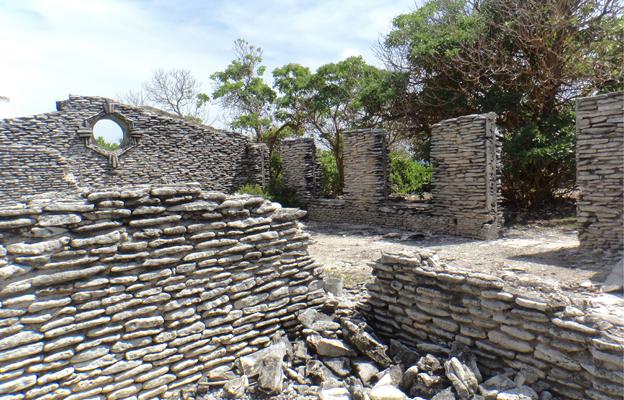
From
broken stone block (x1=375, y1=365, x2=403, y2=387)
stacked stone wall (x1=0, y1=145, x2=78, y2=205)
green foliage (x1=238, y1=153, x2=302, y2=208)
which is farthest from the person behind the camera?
green foliage (x1=238, y1=153, x2=302, y2=208)

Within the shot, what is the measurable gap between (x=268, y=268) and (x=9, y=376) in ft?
8.12

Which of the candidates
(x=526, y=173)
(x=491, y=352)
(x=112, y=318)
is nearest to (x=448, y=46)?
(x=526, y=173)

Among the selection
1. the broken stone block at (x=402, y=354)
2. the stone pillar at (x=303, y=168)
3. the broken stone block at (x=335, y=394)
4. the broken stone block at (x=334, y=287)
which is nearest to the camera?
the broken stone block at (x=335, y=394)

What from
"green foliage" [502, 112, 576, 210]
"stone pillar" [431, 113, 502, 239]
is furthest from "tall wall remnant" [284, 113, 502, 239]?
"green foliage" [502, 112, 576, 210]

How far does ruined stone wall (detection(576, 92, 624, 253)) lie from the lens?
6.98 metres

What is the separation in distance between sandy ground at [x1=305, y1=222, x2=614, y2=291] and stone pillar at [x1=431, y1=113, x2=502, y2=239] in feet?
1.47

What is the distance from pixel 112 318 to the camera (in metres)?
3.69

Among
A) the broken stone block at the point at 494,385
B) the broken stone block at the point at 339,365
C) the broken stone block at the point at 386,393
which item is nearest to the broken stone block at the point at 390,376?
the broken stone block at the point at 386,393

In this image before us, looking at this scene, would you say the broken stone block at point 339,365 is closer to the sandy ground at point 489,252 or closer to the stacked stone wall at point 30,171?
the sandy ground at point 489,252

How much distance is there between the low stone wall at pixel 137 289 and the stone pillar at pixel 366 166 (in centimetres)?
760

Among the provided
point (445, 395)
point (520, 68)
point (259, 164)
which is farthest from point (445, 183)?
point (259, 164)

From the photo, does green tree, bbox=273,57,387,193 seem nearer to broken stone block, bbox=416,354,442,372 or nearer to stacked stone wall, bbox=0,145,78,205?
stacked stone wall, bbox=0,145,78,205

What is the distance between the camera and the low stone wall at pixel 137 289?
330cm

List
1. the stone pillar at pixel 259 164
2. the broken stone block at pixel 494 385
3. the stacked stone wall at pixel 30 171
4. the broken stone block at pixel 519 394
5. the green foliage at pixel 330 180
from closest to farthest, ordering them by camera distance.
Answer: the broken stone block at pixel 519 394 < the broken stone block at pixel 494 385 < the stacked stone wall at pixel 30 171 < the green foliage at pixel 330 180 < the stone pillar at pixel 259 164
